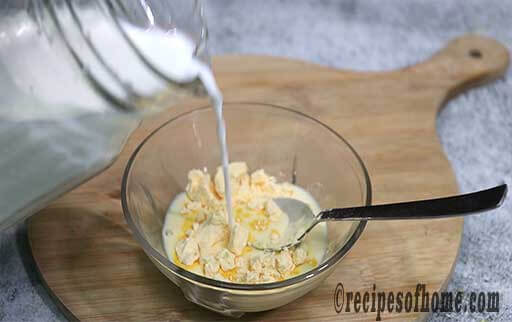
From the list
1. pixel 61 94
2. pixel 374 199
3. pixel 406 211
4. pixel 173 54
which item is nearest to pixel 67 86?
pixel 61 94

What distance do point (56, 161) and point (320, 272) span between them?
15.1 inches

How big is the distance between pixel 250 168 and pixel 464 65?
0.58 meters

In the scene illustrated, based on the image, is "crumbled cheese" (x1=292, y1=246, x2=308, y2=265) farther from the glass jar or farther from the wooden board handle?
the wooden board handle

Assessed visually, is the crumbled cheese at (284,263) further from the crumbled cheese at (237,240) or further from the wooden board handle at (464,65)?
the wooden board handle at (464,65)

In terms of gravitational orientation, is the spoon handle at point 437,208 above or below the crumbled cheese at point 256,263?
above

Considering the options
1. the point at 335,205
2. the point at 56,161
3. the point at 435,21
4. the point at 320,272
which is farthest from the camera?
the point at 435,21

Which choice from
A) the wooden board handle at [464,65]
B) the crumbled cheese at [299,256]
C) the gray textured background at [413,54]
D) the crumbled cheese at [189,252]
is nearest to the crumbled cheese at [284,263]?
the crumbled cheese at [299,256]

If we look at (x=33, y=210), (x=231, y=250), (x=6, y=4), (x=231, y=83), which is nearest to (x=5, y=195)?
(x=33, y=210)

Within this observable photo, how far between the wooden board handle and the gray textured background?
0.16ft

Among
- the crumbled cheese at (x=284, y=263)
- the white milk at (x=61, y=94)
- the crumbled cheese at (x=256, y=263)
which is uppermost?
the white milk at (x=61, y=94)

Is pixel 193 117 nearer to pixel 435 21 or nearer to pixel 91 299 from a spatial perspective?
pixel 91 299

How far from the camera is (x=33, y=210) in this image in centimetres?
83

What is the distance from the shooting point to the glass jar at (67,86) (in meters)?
0.72

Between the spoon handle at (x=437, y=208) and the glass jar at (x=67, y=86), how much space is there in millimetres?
368
